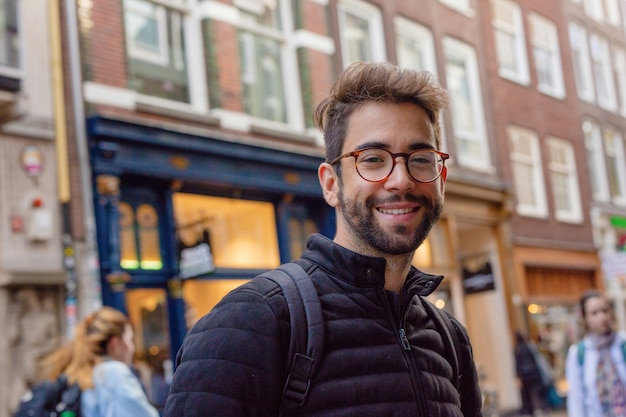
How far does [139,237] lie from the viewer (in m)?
10.5

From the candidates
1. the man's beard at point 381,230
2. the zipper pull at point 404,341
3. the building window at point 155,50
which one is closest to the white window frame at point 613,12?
the building window at point 155,50

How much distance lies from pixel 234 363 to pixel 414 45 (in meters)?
15.6

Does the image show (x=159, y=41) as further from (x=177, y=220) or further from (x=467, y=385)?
(x=467, y=385)

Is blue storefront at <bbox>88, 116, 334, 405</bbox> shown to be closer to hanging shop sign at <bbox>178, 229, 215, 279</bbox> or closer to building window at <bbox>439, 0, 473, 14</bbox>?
hanging shop sign at <bbox>178, 229, 215, 279</bbox>

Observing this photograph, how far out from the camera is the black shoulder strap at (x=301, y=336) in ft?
5.95

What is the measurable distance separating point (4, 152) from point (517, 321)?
37.5 feet

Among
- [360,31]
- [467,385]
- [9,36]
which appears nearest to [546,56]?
[360,31]

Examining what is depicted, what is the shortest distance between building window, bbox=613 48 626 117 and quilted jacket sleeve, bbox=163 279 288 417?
2533 cm

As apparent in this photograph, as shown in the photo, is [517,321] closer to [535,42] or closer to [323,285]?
[535,42]

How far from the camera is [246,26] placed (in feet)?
41.2

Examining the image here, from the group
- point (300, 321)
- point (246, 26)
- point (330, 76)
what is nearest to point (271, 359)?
point (300, 321)

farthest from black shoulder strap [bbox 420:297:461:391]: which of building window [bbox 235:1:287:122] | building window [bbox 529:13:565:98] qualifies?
building window [bbox 529:13:565:98]

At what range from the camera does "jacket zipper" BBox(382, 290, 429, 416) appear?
1.97 m

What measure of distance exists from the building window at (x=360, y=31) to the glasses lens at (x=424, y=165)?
12385 mm
